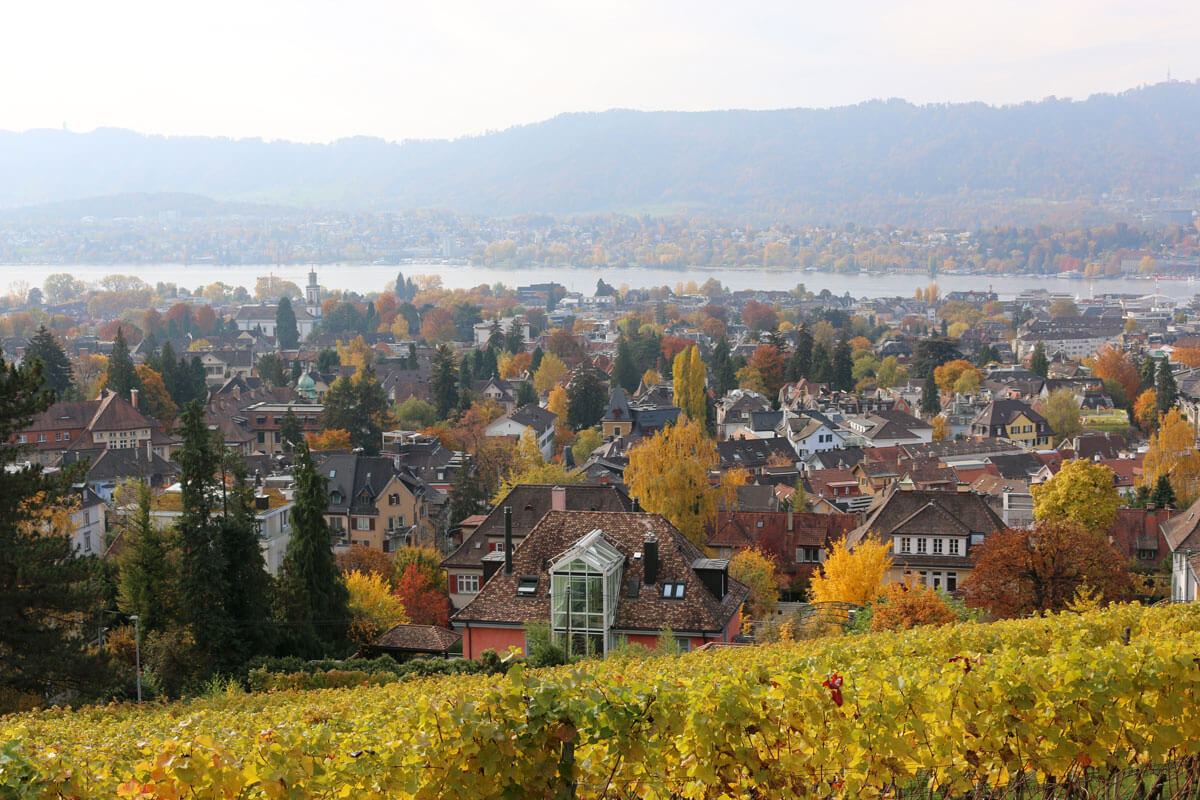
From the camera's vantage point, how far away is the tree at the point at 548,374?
238 ft

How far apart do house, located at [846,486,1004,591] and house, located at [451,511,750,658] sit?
264 inches

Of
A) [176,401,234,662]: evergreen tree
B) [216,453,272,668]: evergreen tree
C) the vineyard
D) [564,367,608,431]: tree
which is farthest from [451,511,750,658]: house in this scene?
[564,367,608,431]: tree

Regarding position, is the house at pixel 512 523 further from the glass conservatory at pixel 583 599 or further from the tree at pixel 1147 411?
the tree at pixel 1147 411

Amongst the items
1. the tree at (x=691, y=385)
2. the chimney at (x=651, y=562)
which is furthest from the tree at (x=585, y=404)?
the chimney at (x=651, y=562)

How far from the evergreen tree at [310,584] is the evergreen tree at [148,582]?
1.91 meters

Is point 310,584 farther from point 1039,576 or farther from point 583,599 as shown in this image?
point 1039,576

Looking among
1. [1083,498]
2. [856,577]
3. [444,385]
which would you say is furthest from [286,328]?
[856,577]

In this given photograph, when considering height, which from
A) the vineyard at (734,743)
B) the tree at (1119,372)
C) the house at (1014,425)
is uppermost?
the vineyard at (734,743)

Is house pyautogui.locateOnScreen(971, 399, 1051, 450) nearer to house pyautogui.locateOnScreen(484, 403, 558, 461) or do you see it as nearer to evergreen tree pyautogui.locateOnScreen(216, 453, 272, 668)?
house pyautogui.locateOnScreen(484, 403, 558, 461)

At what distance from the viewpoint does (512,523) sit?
26.0 m

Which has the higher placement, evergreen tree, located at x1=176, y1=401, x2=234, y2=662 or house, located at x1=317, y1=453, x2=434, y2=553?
evergreen tree, located at x1=176, y1=401, x2=234, y2=662

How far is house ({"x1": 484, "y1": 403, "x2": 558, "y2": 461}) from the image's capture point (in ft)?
180

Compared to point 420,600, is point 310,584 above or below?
above

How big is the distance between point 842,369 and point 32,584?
198ft
